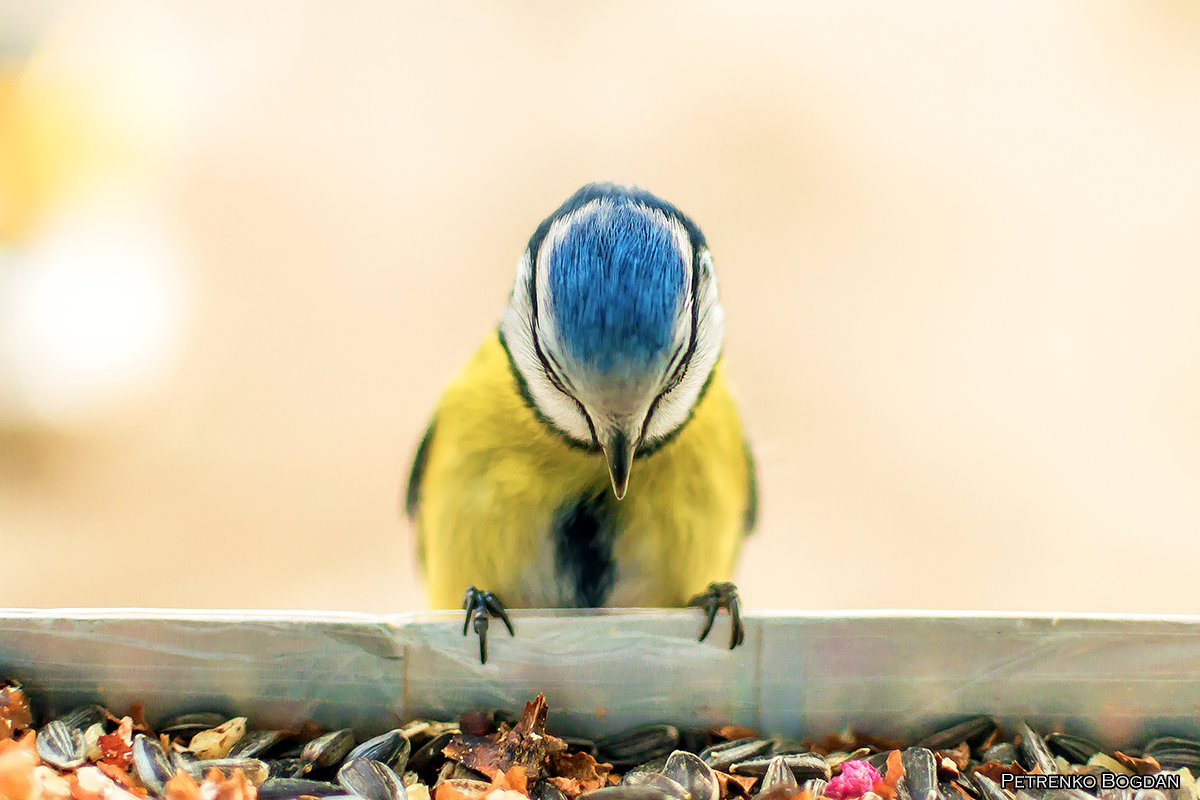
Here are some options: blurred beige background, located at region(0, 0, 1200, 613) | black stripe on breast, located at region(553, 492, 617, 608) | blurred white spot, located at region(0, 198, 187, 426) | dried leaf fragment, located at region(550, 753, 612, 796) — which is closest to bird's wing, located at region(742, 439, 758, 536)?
black stripe on breast, located at region(553, 492, 617, 608)

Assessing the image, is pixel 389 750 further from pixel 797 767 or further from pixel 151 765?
pixel 797 767

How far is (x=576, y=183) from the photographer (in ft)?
4.72

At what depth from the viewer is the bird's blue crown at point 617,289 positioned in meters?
0.68

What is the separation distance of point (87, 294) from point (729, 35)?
53.4 inches

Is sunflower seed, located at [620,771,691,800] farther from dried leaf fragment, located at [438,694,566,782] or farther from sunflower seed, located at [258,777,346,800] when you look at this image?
sunflower seed, located at [258,777,346,800]

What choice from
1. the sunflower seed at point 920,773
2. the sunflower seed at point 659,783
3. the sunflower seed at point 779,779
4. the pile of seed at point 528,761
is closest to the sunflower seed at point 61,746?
the pile of seed at point 528,761

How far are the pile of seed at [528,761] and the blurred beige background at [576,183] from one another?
2.52ft

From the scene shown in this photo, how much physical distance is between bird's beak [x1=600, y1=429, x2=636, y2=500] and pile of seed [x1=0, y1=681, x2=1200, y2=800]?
7.4 inches

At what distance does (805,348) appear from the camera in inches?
62.0

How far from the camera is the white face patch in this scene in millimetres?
710

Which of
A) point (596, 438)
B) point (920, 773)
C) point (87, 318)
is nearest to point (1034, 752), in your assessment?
point (920, 773)

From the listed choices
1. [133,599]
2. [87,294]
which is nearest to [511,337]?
[133,599]

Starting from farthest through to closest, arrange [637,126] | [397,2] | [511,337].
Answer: [397,2]
[637,126]
[511,337]

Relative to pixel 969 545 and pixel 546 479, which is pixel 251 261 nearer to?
pixel 546 479
